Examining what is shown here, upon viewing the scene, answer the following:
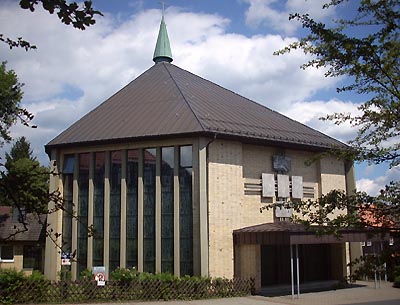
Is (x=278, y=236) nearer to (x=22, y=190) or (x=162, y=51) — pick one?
(x=162, y=51)

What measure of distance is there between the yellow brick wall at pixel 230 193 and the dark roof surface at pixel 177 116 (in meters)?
0.94

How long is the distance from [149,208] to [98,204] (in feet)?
9.73

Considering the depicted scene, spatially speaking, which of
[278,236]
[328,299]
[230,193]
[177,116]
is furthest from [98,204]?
[328,299]

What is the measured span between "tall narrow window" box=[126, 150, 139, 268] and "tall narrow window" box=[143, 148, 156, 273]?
49cm

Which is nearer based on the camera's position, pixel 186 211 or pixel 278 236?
pixel 278 236

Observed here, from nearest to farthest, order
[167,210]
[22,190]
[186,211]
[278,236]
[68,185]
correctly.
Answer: [22,190] → [278,236] → [186,211] → [167,210] → [68,185]

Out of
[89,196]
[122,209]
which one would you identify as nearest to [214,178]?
[122,209]

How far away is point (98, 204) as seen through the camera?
82.3ft

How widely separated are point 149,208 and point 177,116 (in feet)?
15.8

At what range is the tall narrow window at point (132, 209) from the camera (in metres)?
23.7

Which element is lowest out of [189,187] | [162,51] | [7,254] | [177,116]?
[7,254]

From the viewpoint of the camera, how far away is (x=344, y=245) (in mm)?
A: 27125

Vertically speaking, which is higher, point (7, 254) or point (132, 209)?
point (132, 209)

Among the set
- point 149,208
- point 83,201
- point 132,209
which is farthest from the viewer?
point 83,201
